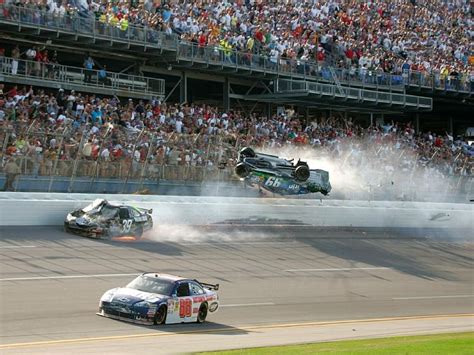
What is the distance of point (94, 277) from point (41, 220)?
5094mm

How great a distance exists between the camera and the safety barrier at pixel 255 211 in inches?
918

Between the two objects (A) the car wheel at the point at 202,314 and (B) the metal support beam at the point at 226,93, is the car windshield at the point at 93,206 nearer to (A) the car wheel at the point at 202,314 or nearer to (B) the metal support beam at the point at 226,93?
(A) the car wheel at the point at 202,314

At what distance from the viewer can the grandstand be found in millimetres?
26562

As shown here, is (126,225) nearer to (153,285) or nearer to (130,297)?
(153,285)

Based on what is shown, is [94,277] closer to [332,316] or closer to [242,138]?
[332,316]

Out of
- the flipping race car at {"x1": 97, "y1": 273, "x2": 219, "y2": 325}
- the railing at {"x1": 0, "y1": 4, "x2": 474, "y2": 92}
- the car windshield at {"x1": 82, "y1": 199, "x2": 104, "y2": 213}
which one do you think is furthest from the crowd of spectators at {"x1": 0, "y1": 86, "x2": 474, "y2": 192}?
the flipping race car at {"x1": 97, "y1": 273, "x2": 219, "y2": 325}

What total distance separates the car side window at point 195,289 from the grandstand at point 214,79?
8644 mm

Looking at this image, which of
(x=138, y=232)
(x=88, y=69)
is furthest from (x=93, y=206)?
(x=88, y=69)

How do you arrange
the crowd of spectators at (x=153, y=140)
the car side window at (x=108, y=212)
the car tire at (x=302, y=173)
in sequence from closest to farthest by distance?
the car side window at (x=108, y=212) < the crowd of spectators at (x=153, y=140) < the car tire at (x=302, y=173)

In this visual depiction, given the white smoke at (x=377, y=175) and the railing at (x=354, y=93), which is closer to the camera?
the white smoke at (x=377, y=175)

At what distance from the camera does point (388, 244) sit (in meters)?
28.7

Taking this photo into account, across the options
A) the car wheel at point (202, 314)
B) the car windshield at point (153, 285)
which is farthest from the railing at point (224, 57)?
the car wheel at point (202, 314)

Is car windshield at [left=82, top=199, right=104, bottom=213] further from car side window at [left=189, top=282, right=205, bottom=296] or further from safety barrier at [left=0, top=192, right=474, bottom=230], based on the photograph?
car side window at [left=189, top=282, right=205, bottom=296]

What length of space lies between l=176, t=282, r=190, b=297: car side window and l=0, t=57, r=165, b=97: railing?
17.6 metres
